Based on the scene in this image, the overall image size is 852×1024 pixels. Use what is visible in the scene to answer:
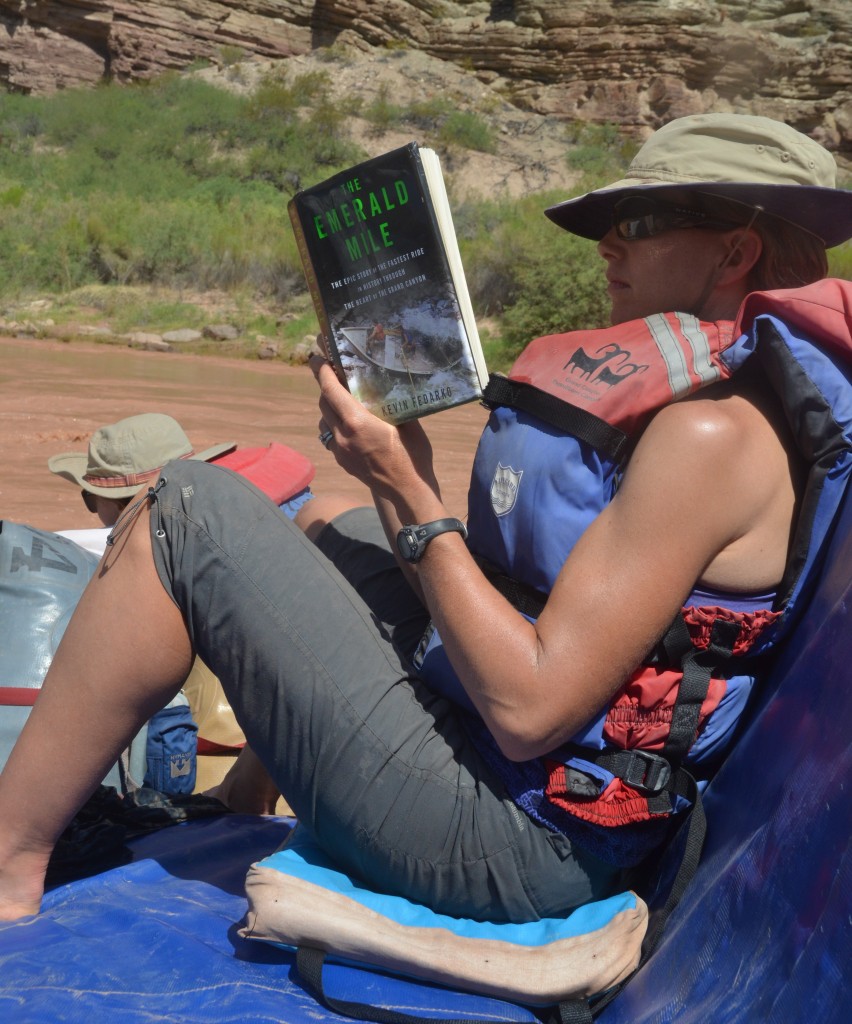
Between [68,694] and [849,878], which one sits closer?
[849,878]

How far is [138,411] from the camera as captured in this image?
846 cm

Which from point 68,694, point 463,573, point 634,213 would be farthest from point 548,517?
point 68,694

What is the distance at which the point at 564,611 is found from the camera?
4.79 ft

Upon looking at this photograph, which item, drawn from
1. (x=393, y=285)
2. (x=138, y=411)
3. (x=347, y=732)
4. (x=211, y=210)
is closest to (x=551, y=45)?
(x=211, y=210)

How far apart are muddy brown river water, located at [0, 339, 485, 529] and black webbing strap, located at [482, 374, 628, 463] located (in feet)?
12.4

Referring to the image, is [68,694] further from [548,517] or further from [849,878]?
[849,878]

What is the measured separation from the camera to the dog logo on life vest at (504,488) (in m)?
1.61

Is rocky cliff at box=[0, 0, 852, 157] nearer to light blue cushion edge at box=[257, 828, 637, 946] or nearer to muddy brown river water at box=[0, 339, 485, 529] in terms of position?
muddy brown river water at box=[0, 339, 485, 529]

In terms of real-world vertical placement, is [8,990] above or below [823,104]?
below

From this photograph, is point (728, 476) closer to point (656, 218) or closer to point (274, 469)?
point (656, 218)

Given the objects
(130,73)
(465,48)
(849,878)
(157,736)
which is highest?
(465,48)

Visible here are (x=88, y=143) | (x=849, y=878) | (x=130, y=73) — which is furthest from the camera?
(x=130, y=73)

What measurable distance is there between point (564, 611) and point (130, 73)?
32.1m

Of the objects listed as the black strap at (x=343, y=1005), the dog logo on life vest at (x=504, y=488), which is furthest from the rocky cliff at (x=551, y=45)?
the black strap at (x=343, y=1005)
